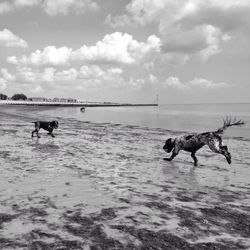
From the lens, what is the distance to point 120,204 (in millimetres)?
5680

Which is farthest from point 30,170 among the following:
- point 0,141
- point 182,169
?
point 0,141

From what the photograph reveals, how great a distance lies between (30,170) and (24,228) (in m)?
4.06

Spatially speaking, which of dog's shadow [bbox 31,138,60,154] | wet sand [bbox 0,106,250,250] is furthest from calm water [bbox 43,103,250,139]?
wet sand [bbox 0,106,250,250]

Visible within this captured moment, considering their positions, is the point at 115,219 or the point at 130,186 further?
the point at 130,186

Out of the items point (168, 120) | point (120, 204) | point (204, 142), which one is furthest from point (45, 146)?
point (168, 120)

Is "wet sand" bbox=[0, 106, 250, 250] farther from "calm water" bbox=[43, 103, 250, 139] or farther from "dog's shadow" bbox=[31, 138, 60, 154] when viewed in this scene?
"calm water" bbox=[43, 103, 250, 139]

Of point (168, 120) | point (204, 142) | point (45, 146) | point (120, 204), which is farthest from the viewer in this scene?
point (168, 120)

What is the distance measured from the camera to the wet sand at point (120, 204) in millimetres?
4176

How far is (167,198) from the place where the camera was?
6.22 m

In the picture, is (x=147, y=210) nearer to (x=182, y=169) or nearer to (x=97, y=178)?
(x=97, y=178)

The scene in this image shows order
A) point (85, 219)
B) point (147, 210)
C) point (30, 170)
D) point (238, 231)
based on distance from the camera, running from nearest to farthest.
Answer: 1. point (238, 231)
2. point (85, 219)
3. point (147, 210)
4. point (30, 170)

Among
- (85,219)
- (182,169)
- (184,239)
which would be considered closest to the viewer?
(184,239)

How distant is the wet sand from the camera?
13.7ft

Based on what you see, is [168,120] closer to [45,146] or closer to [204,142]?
[45,146]
